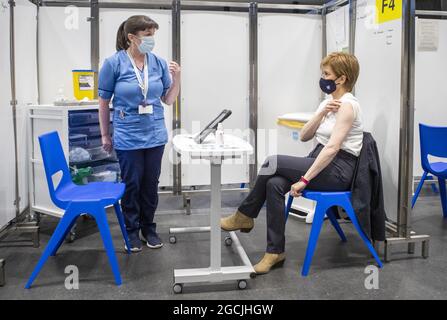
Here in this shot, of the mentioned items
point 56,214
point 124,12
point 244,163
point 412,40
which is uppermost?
point 124,12

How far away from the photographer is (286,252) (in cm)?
288

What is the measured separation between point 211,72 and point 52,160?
179 cm

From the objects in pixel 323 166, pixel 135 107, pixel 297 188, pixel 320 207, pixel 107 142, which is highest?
pixel 135 107

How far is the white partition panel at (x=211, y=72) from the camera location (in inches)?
153

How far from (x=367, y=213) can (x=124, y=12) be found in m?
2.47

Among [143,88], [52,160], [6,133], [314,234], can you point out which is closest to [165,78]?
[143,88]

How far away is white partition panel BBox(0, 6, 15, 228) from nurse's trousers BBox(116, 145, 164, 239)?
0.74m

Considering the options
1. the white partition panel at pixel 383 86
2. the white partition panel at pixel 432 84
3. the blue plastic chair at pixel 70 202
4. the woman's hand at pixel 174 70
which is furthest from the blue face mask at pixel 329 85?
the white partition panel at pixel 432 84

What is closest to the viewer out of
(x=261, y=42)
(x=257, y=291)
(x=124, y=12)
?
(x=257, y=291)

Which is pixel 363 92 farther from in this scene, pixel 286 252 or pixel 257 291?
pixel 257 291

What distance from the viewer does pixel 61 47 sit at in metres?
3.72

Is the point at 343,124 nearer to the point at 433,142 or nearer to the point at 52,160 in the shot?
the point at 433,142

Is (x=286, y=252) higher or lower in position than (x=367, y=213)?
lower

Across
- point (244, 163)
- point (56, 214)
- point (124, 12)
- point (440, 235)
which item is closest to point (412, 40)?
point (440, 235)
